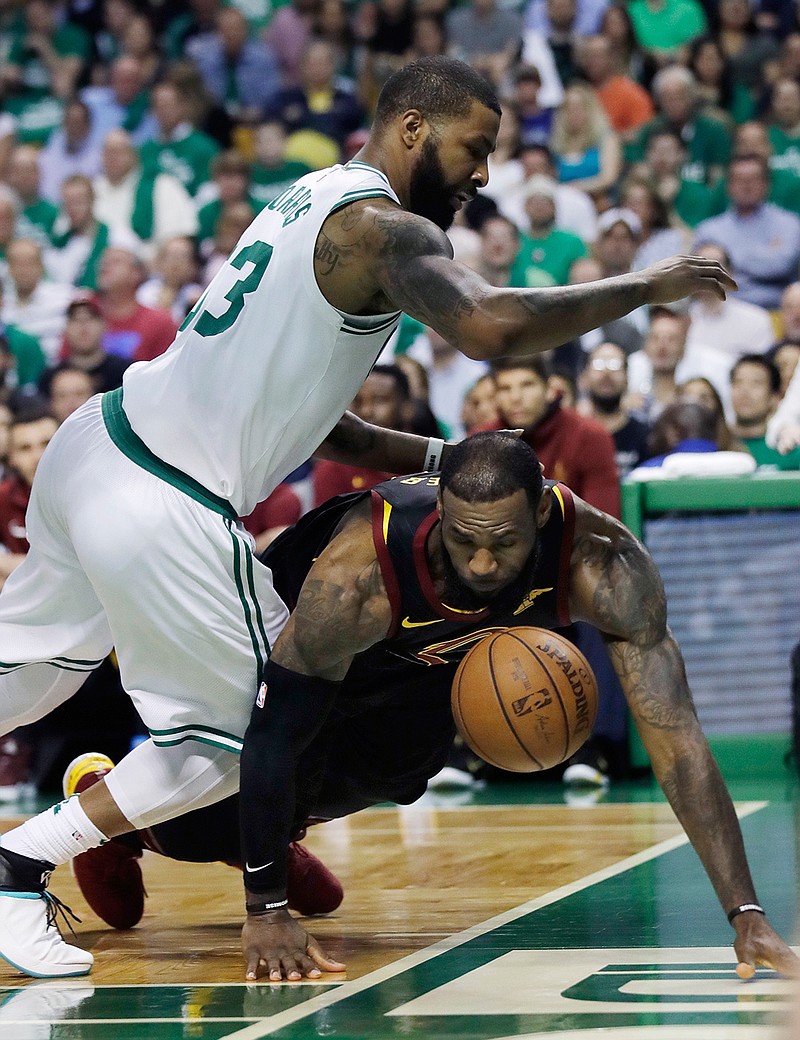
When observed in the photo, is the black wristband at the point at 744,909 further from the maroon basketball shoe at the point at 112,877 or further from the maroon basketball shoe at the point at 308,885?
the maroon basketball shoe at the point at 112,877

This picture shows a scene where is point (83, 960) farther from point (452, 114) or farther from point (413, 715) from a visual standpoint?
point (452, 114)

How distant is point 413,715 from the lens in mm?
4934

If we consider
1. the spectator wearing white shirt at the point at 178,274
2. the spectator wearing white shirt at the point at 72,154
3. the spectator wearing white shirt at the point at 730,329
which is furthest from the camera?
the spectator wearing white shirt at the point at 72,154

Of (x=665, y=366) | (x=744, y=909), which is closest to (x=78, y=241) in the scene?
(x=665, y=366)

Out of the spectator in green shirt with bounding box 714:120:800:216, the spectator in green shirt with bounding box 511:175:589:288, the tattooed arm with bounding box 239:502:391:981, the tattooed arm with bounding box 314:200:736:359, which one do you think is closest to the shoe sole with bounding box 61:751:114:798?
the tattooed arm with bounding box 239:502:391:981

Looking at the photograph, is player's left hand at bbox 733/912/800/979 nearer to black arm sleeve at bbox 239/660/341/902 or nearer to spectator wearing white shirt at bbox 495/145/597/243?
black arm sleeve at bbox 239/660/341/902

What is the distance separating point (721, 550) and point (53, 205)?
25.7ft

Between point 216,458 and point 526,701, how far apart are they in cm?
97

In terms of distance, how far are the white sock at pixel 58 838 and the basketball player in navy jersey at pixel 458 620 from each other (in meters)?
0.40

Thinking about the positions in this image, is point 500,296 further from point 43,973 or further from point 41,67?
point 41,67

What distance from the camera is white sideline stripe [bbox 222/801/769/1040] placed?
371cm

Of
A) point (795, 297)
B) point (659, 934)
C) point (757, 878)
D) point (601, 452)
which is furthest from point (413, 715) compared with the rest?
point (795, 297)

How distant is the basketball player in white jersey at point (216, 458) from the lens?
4.23 meters

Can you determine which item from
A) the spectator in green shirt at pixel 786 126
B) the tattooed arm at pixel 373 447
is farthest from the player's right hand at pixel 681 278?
the spectator in green shirt at pixel 786 126
